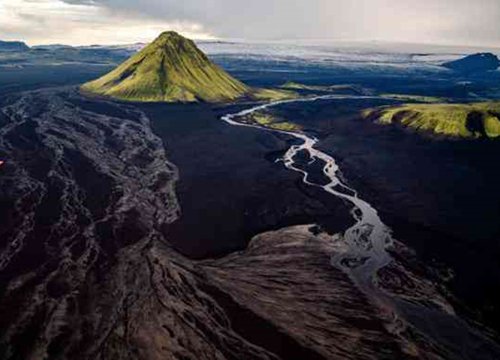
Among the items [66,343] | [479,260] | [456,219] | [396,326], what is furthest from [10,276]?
[456,219]

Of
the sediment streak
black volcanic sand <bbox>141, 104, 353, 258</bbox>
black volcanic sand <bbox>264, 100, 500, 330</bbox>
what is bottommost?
black volcanic sand <bbox>264, 100, 500, 330</bbox>

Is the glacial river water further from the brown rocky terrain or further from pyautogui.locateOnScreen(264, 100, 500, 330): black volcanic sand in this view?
pyautogui.locateOnScreen(264, 100, 500, 330): black volcanic sand

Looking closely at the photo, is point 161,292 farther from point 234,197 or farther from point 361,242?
point 234,197

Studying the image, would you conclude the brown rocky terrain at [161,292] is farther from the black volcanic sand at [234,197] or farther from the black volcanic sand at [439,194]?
the black volcanic sand at [439,194]

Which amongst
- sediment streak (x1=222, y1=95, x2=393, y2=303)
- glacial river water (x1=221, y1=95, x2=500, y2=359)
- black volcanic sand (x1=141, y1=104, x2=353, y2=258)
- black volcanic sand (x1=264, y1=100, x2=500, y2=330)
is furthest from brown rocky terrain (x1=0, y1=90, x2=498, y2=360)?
black volcanic sand (x1=264, y1=100, x2=500, y2=330)

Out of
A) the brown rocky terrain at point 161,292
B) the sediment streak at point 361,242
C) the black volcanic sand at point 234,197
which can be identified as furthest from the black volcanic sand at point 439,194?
the black volcanic sand at point 234,197
